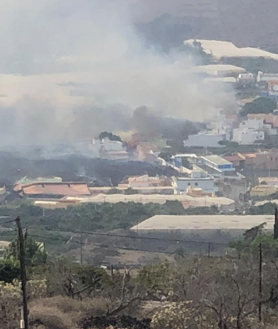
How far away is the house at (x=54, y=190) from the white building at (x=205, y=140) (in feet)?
15.2

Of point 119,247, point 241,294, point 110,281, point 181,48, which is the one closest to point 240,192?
point 119,247

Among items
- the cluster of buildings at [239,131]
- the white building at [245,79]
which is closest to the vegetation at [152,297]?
the cluster of buildings at [239,131]

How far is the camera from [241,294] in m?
8.23

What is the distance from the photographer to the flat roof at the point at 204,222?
19.3 metres

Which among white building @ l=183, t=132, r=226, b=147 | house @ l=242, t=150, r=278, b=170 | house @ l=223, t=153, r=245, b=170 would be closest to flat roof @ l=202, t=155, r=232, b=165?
house @ l=223, t=153, r=245, b=170

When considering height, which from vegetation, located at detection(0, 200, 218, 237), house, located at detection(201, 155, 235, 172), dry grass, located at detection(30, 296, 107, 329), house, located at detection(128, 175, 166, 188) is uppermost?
house, located at detection(201, 155, 235, 172)

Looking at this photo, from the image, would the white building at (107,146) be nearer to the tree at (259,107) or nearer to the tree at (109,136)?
the tree at (109,136)

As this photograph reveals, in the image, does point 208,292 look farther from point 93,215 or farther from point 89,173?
point 89,173

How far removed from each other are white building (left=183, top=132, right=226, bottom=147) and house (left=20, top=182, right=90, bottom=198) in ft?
15.2

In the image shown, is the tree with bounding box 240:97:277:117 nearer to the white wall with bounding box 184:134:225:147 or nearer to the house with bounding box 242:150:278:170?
the white wall with bounding box 184:134:225:147

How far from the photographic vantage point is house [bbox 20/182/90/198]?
23.3m

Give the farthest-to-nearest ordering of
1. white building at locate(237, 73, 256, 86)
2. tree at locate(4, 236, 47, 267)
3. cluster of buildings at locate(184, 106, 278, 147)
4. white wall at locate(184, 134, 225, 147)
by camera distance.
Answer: white building at locate(237, 73, 256, 86)
white wall at locate(184, 134, 225, 147)
cluster of buildings at locate(184, 106, 278, 147)
tree at locate(4, 236, 47, 267)

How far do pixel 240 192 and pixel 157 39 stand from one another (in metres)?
12.1

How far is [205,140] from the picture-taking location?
27.3m
